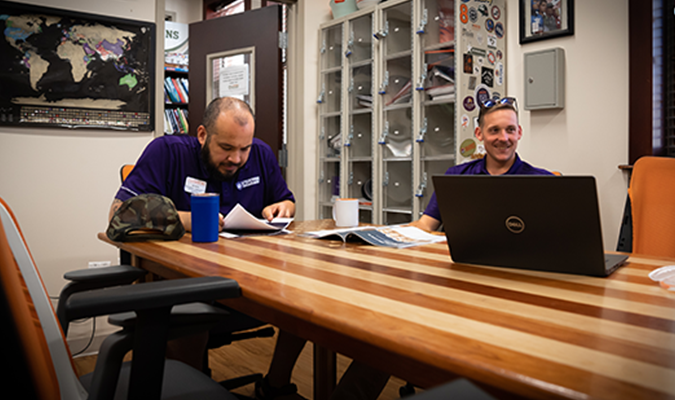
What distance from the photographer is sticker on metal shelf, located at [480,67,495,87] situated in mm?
2936

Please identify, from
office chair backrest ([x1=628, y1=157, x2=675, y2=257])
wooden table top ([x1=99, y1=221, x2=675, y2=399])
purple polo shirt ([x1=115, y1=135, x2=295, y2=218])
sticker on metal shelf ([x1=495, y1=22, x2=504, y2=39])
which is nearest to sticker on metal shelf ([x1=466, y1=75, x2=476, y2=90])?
sticker on metal shelf ([x1=495, y1=22, x2=504, y2=39])

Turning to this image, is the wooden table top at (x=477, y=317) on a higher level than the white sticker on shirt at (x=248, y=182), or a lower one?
lower

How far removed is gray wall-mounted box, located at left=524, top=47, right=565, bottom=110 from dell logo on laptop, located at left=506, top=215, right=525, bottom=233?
2112 mm

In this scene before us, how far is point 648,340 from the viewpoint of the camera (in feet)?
1.80

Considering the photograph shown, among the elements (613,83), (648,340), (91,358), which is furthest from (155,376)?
(613,83)

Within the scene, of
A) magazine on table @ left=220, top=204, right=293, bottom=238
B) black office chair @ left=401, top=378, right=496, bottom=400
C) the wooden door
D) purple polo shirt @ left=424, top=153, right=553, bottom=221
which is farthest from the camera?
the wooden door

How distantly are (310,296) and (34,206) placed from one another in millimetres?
2722

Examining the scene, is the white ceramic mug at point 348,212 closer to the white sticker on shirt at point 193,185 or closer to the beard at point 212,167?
the beard at point 212,167

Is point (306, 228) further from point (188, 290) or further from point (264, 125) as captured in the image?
point (264, 125)

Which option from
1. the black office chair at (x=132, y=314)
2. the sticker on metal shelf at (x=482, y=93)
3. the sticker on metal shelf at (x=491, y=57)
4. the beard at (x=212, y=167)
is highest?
the sticker on metal shelf at (x=491, y=57)

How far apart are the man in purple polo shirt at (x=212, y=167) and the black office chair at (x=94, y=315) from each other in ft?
3.36

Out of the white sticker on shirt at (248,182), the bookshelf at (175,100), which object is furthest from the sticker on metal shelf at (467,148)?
the bookshelf at (175,100)

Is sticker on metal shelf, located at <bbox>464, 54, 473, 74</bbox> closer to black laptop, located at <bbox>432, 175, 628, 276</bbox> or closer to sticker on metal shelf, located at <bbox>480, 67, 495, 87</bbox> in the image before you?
sticker on metal shelf, located at <bbox>480, 67, 495, 87</bbox>

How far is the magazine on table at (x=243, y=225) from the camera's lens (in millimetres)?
1615
